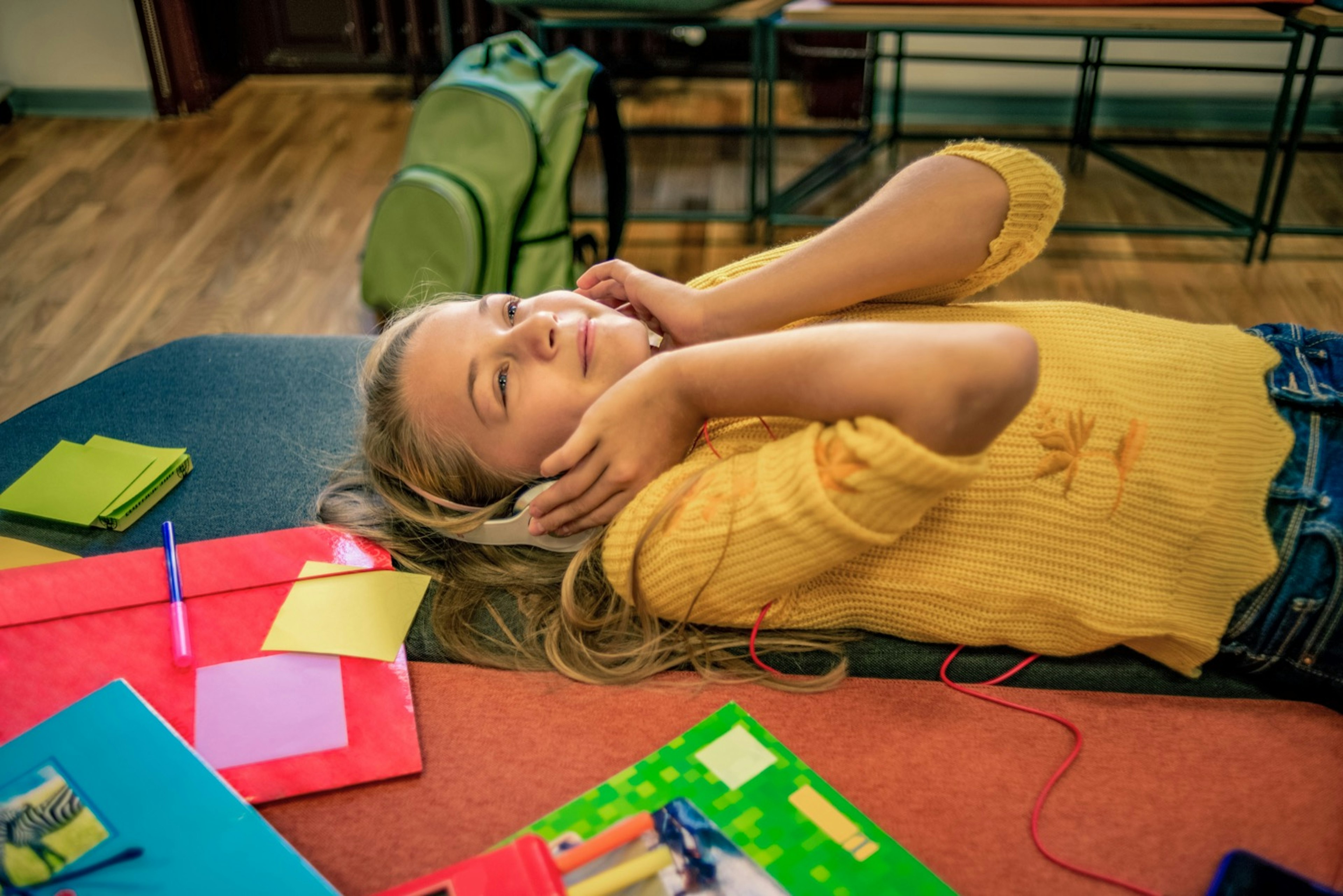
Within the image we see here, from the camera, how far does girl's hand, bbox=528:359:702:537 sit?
0.99 metres

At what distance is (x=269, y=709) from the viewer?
3.30ft

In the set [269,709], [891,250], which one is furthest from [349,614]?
[891,250]

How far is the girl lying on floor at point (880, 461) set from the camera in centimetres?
91

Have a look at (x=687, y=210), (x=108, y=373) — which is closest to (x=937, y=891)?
(x=108, y=373)

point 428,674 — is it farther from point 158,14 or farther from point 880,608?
point 158,14

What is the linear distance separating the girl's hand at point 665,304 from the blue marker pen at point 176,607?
53 cm

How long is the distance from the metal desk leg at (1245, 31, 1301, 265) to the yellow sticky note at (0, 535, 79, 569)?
2.31m

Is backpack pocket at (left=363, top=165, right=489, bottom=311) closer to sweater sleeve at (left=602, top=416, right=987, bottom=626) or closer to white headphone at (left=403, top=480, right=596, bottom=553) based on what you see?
white headphone at (left=403, top=480, right=596, bottom=553)

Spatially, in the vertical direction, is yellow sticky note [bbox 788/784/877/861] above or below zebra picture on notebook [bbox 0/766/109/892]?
below

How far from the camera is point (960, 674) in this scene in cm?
104

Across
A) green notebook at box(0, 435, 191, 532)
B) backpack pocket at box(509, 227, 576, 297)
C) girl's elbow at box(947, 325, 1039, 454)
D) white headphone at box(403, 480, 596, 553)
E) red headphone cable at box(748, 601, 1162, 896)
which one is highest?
girl's elbow at box(947, 325, 1039, 454)

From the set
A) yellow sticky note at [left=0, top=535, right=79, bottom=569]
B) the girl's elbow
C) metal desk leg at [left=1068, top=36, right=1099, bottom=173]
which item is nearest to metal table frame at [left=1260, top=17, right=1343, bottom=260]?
metal desk leg at [left=1068, top=36, right=1099, bottom=173]

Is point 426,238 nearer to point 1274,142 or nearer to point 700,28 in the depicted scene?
point 700,28

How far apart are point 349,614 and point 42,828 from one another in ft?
1.13
